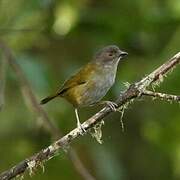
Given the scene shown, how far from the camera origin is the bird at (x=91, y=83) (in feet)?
20.9

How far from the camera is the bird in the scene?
6.37m

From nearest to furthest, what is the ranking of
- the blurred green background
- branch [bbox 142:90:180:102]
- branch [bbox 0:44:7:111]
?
1. branch [bbox 142:90:180:102]
2. branch [bbox 0:44:7:111]
3. the blurred green background

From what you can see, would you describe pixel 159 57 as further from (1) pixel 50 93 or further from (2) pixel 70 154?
(2) pixel 70 154

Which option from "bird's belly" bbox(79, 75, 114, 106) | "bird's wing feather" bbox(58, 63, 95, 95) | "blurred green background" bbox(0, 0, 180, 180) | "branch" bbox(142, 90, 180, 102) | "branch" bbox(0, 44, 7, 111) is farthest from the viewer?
"blurred green background" bbox(0, 0, 180, 180)

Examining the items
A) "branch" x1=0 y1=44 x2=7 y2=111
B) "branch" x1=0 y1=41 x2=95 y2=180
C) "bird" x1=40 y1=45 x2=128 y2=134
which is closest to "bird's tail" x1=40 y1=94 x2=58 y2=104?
"bird" x1=40 y1=45 x2=128 y2=134

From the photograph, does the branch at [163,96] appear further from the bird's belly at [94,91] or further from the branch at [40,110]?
the bird's belly at [94,91]

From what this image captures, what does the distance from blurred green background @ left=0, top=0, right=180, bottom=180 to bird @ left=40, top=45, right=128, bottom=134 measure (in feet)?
0.47

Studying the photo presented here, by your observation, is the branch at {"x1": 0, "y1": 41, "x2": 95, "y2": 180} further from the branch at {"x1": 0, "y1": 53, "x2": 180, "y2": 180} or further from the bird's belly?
the bird's belly

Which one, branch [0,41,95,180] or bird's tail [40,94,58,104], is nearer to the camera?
branch [0,41,95,180]

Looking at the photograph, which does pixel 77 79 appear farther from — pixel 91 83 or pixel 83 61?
pixel 83 61

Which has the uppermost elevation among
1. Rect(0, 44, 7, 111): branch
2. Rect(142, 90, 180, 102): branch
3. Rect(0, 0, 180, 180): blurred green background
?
Rect(0, 44, 7, 111): branch

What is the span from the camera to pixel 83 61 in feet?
26.3

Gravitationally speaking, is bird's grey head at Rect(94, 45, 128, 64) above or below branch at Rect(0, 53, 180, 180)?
below

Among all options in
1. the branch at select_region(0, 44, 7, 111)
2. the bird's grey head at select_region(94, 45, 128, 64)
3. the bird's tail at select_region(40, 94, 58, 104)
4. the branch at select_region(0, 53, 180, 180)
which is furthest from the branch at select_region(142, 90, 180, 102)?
the bird's grey head at select_region(94, 45, 128, 64)
